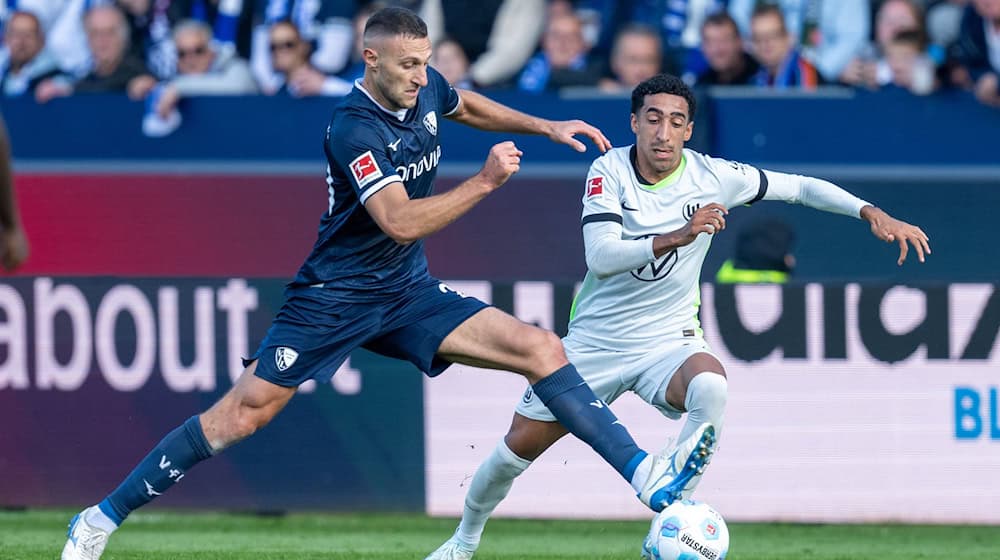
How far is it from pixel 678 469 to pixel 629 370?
98 centimetres

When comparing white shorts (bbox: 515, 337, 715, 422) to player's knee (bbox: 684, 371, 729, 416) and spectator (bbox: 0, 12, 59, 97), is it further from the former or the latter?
spectator (bbox: 0, 12, 59, 97)

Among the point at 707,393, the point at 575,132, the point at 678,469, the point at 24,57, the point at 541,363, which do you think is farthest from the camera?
the point at 24,57

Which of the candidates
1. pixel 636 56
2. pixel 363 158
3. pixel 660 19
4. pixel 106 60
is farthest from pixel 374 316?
pixel 106 60

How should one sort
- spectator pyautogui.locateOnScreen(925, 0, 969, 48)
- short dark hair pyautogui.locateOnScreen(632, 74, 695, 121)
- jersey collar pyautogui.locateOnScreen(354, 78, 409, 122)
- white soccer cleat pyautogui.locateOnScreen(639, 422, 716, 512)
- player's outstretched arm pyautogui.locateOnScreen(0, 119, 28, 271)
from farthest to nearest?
spectator pyautogui.locateOnScreen(925, 0, 969, 48) → short dark hair pyautogui.locateOnScreen(632, 74, 695, 121) → jersey collar pyautogui.locateOnScreen(354, 78, 409, 122) → white soccer cleat pyautogui.locateOnScreen(639, 422, 716, 512) → player's outstretched arm pyautogui.locateOnScreen(0, 119, 28, 271)

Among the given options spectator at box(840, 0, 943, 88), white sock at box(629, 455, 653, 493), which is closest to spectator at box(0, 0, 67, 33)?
spectator at box(840, 0, 943, 88)

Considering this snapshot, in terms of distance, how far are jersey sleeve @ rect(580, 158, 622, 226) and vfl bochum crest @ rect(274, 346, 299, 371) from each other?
123cm

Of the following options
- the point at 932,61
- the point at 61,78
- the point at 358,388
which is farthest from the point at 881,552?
the point at 61,78

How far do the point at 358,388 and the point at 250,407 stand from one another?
2.18m

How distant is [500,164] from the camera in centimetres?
572

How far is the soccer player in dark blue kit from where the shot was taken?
6039mm

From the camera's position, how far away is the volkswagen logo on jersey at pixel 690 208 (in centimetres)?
657

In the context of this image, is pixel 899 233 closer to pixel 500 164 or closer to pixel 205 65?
pixel 500 164

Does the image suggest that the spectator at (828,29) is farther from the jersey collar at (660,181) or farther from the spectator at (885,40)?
the jersey collar at (660,181)

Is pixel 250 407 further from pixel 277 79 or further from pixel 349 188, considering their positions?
pixel 277 79
